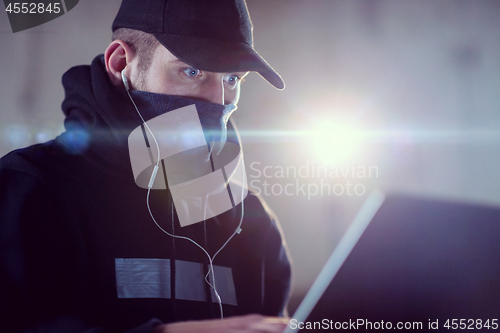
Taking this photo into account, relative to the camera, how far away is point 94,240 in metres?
0.75

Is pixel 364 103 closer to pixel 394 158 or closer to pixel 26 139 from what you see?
pixel 394 158

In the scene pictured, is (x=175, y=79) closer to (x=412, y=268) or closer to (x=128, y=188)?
(x=128, y=188)

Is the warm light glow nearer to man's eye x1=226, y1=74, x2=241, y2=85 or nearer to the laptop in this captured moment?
man's eye x1=226, y1=74, x2=241, y2=85

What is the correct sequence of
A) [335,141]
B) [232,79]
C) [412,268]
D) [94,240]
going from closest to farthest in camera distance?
[412,268]
[94,240]
[232,79]
[335,141]

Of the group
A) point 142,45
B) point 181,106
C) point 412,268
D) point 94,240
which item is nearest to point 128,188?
point 94,240

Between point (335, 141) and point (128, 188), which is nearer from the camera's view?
point (128, 188)

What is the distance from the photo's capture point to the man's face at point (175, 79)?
2.55 feet

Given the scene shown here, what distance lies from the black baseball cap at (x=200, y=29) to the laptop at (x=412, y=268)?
0.45 m

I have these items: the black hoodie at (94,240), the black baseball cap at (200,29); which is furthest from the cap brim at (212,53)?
the black hoodie at (94,240)

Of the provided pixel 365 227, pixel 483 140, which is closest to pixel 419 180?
pixel 483 140

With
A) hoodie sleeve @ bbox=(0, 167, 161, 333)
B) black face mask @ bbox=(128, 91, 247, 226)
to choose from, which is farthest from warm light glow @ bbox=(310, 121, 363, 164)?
hoodie sleeve @ bbox=(0, 167, 161, 333)

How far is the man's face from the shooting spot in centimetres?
78

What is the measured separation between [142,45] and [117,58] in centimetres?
7

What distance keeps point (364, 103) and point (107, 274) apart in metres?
1.53
